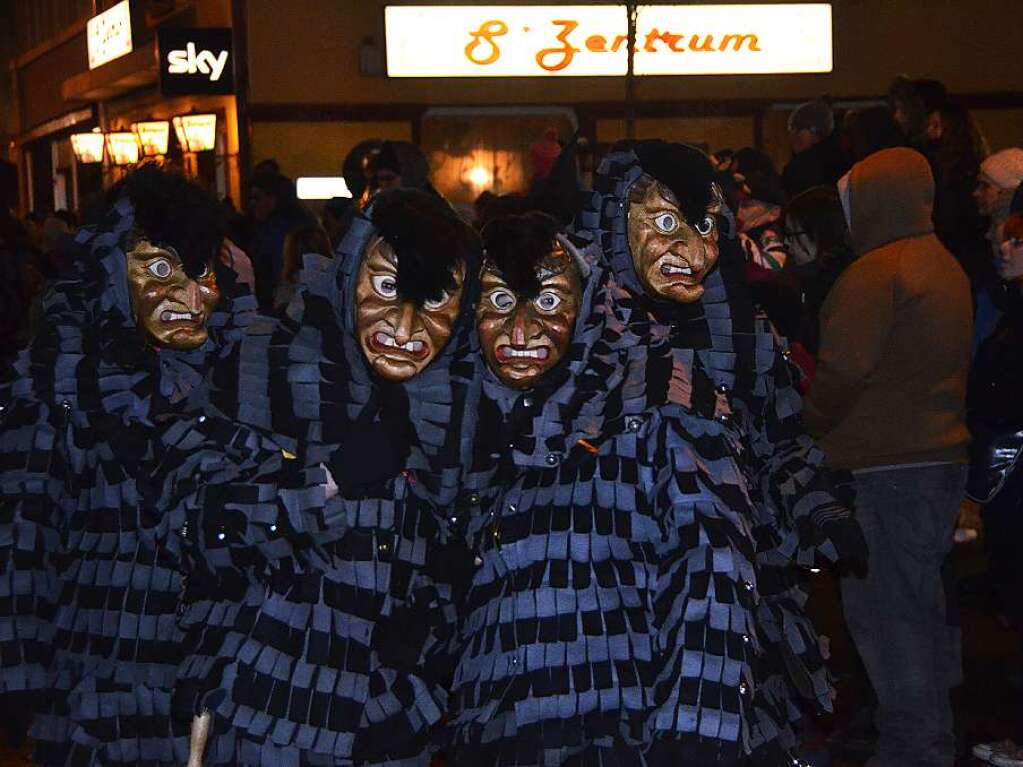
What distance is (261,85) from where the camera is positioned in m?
17.6

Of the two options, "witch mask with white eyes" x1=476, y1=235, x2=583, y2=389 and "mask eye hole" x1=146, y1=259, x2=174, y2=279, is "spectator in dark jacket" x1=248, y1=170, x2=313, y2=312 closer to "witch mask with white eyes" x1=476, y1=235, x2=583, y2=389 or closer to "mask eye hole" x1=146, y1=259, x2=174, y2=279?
"mask eye hole" x1=146, y1=259, x2=174, y2=279

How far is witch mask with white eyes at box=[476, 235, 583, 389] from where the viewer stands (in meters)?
4.39

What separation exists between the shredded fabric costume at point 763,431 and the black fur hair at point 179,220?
114 centimetres

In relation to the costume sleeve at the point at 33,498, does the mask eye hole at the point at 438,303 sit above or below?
above

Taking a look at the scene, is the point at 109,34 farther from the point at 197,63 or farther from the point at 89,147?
the point at 197,63

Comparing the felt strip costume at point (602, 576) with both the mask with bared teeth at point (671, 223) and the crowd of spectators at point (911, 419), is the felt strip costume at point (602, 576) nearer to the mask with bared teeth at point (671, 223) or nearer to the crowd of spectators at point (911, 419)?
the mask with bared teeth at point (671, 223)

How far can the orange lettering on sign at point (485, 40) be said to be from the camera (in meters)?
17.5

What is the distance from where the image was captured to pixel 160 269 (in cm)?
524

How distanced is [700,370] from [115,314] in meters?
1.81

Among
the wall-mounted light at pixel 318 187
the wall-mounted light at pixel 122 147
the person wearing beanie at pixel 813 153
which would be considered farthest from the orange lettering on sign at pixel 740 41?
the person wearing beanie at pixel 813 153

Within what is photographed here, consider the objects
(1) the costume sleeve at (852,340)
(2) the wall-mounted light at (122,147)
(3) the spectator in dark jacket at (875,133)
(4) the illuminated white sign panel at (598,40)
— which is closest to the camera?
(1) the costume sleeve at (852,340)

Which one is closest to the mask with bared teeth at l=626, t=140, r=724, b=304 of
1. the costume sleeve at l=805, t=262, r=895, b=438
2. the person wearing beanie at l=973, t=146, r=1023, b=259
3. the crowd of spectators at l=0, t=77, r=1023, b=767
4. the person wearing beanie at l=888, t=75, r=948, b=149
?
the crowd of spectators at l=0, t=77, r=1023, b=767

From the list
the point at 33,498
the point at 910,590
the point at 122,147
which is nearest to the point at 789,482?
the point at 910,590

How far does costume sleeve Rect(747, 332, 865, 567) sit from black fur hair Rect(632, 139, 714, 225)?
47 cm
